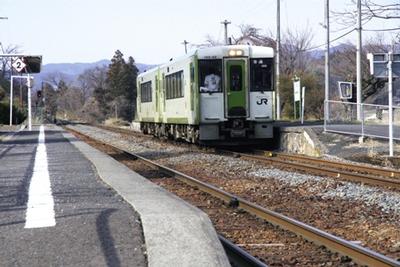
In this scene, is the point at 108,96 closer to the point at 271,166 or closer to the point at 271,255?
the point at 271,166

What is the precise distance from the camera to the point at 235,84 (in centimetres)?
2084

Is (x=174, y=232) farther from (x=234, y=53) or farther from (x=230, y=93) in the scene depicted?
(x=234, y=53)

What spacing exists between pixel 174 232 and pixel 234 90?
566 inches

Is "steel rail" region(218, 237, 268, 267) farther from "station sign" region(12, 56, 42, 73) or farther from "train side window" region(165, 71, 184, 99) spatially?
"station sign" region(12, 56, 42, 73)

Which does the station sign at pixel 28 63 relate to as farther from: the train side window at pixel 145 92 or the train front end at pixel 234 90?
the train front end at pixel 234 90

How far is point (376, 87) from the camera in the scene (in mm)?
52656

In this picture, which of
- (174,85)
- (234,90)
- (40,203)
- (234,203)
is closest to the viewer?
(40,203)

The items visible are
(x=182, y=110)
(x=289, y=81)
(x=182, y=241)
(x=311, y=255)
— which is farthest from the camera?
(x=289, y=81)

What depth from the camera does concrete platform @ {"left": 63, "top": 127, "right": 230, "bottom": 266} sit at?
228 inches

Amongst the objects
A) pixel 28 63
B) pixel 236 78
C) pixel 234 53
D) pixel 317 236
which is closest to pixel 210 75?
pixel 236 78

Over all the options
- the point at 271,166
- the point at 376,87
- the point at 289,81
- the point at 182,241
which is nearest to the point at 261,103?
the point at 271,166

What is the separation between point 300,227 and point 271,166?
27.1ft

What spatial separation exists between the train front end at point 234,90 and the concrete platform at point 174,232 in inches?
426

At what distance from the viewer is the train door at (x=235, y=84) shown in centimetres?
2077
